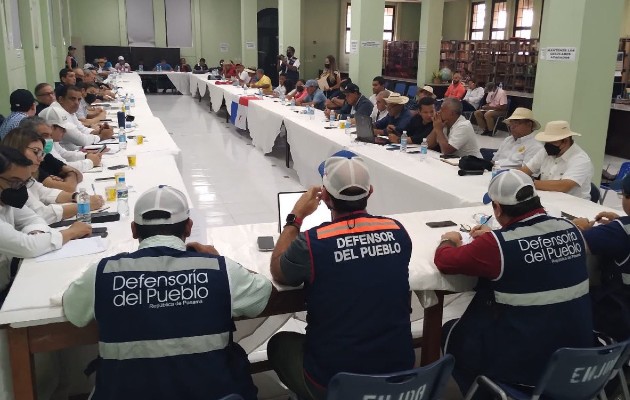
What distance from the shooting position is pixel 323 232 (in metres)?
1.76

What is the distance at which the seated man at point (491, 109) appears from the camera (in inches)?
379

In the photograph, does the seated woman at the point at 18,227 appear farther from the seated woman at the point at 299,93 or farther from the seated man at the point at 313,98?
the seated woman at the point at 299,93

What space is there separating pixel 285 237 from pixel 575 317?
1052 millimetres

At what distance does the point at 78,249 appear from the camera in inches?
94.3

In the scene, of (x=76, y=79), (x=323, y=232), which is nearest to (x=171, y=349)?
(x=323, y=232)

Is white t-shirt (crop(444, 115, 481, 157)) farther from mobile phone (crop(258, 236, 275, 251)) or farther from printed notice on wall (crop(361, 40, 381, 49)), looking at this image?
printed notice on wall (crop(361, 40, 381, 49))

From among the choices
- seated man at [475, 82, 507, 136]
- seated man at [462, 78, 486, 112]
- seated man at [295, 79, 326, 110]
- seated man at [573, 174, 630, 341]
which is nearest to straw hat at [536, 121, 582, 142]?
seated man at [573, 174, 630, 341]

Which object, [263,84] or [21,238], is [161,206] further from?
[263,84]

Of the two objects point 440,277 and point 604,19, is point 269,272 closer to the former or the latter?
point 440,277

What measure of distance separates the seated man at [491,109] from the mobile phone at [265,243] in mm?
7873

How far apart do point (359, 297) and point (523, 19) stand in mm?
14786

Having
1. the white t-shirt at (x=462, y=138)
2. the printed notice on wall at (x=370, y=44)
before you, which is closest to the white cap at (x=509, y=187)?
the white t-shirt at (x=462, y=138)

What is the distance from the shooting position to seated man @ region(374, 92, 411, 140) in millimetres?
5531

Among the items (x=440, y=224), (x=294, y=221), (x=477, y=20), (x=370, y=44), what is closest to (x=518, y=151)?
(x=440, y=224)
